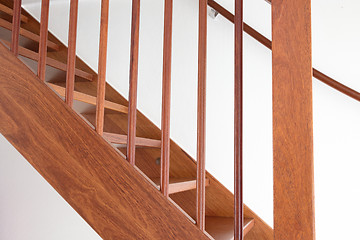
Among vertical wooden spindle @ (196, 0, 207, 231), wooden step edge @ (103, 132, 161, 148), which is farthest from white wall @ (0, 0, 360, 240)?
vertical wooden spindle @ (196, 0, 207, 231)

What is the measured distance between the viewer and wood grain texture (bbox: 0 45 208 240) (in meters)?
0.88

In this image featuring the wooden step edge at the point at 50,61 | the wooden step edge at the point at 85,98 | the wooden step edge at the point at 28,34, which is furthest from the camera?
the wooden step edge at the point at 28,34

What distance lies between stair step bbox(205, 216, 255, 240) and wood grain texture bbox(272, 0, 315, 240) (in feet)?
1.45

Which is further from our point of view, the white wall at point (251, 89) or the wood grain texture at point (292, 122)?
the white wall at point (251, 89)

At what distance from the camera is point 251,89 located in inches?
66.5

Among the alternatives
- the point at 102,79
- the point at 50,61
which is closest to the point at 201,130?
the point at 102,79

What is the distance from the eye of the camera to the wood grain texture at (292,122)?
69 cm

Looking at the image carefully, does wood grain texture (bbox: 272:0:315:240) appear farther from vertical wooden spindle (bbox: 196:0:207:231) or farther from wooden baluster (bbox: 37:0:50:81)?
wooden baluster (bbox: 37:0:50:81)

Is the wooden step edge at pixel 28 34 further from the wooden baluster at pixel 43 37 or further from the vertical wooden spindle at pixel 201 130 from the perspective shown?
the vertical wooden spindle at pixel 201 130

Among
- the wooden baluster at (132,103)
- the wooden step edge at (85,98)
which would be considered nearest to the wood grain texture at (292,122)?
the wooden baluster at (132,103)

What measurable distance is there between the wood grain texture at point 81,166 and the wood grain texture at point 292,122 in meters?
0.26

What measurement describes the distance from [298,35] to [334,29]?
0.96m

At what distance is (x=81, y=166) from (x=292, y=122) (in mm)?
608

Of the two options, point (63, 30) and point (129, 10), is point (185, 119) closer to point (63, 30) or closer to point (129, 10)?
point (129, 10)
